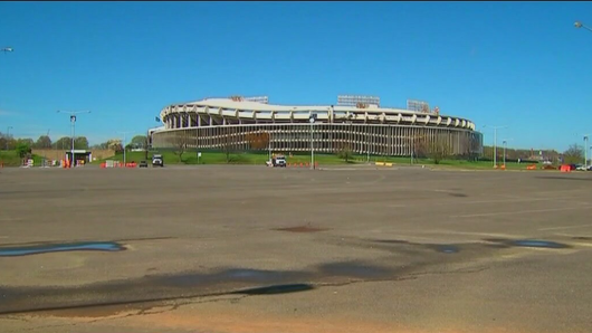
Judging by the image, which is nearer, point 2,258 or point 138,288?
point 138,288

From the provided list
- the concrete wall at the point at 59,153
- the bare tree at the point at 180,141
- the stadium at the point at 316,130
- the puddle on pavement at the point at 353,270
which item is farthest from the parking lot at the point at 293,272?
the stadium at the point at 316,130

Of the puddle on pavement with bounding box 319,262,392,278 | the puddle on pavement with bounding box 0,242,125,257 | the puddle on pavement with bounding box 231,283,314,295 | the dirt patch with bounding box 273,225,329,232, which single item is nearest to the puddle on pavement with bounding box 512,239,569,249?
the puddle on pavement with bounding box 319,262,392,278

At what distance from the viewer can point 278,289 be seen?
8312 mm

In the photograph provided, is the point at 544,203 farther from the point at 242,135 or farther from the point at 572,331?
the point at 242,135

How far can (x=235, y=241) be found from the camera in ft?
43.0

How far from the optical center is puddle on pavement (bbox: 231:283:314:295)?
26.6ft

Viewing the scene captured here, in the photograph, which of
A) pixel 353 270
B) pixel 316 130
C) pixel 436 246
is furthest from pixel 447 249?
pixel 316 130

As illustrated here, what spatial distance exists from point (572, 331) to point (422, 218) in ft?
40.1

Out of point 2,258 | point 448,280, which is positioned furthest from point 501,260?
point 2,258

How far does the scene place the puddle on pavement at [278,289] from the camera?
320 inches

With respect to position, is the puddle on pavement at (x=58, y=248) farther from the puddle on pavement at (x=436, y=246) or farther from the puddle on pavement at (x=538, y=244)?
the puddle on pavement at (x=538, y=244)

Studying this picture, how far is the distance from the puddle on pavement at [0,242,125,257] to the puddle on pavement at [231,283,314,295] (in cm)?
446

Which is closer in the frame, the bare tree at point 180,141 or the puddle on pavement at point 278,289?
the puddle on pavement at point 278,289

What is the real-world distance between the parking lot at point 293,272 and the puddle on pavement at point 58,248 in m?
0.02
